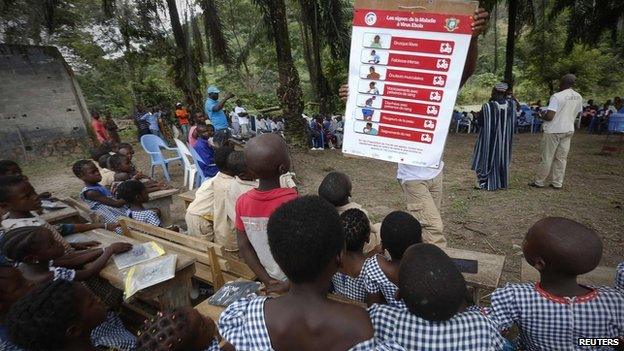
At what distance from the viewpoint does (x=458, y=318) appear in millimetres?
1381

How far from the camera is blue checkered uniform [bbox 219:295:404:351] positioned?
1227 millimetres

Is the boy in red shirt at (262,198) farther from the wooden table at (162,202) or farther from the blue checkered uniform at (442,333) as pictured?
the wooden table at (162,202)

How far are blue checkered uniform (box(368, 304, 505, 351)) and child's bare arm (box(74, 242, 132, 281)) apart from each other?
2.04 metres

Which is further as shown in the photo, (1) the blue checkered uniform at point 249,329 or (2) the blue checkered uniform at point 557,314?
(2) the blue checkered uniform at point 557,314

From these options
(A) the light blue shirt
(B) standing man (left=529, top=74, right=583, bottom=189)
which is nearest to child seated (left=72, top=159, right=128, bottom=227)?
(A) the light blue shirt

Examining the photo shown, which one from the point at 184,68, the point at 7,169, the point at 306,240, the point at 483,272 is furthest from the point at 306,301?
the point at 184,68

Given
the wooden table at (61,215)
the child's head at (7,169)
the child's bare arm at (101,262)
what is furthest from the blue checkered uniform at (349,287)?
the child's head at (7,169)

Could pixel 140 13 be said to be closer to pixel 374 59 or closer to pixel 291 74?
pixel 291 74

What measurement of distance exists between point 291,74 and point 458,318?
837 cm

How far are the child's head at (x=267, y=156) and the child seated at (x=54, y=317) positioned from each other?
1069 mm

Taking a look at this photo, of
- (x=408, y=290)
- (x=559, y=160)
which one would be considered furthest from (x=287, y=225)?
(x=559, y=160)

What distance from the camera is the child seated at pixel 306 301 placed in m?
1.17

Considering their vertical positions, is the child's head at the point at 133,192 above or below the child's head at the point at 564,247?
below

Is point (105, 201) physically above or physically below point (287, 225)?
below
